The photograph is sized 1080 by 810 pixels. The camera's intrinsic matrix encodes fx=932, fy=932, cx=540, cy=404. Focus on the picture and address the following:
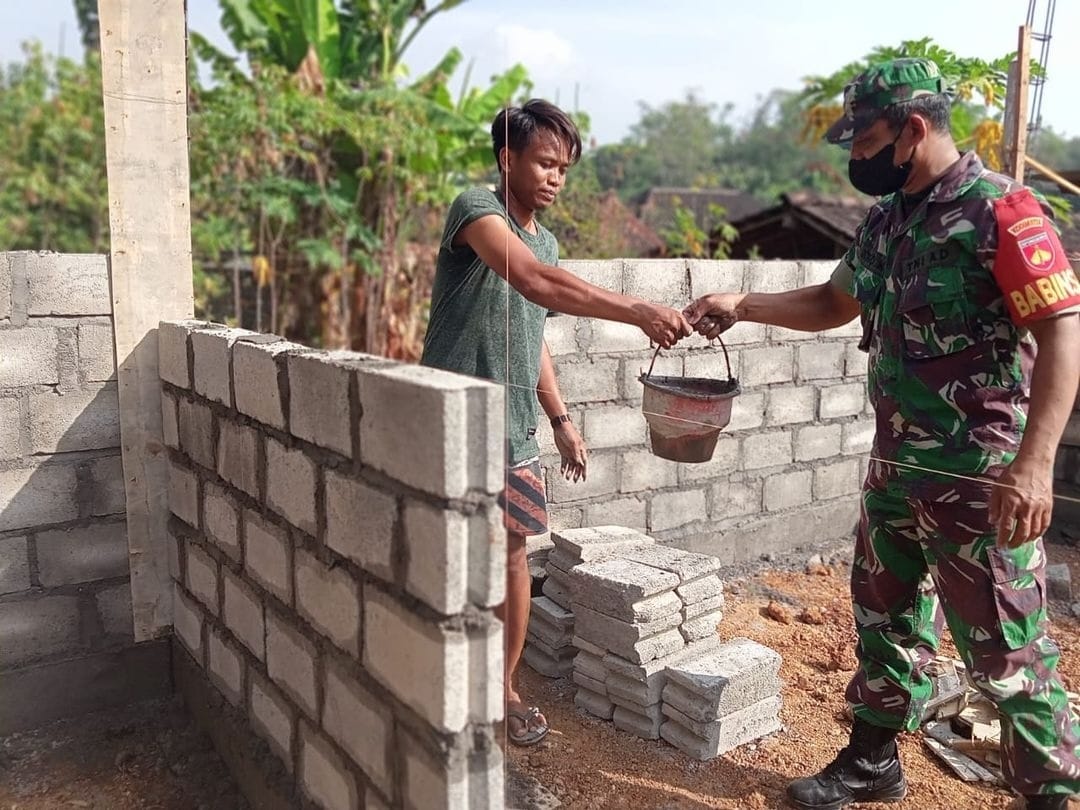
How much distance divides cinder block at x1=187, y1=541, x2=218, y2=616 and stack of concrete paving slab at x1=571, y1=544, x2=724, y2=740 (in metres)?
1.28

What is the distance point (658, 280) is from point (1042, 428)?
234 cm

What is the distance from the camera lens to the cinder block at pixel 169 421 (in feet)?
10.7

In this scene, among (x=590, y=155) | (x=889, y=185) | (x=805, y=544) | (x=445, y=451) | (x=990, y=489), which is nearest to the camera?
(x=445, y=451)

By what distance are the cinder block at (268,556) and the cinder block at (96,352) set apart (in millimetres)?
902

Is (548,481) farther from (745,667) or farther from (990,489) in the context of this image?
(990,489)

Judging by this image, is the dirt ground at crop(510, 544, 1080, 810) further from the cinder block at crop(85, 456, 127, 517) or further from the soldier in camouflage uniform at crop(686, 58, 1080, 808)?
the cinder block at crop(85, 456, 127, 517)

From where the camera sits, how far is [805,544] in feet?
17.4

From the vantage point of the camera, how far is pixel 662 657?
10.8 ft

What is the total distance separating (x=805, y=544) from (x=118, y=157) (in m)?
3.98

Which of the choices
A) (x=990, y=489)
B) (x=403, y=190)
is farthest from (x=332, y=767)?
(x=403, y=190)

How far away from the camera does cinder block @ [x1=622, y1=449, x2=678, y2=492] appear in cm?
445

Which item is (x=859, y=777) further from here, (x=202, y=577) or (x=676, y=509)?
(x=202, y=577)

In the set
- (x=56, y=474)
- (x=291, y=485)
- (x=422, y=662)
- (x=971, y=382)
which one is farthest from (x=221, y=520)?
(x=971, y=382)

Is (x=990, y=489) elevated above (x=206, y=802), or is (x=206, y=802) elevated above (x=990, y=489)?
(x=990, y=489)
